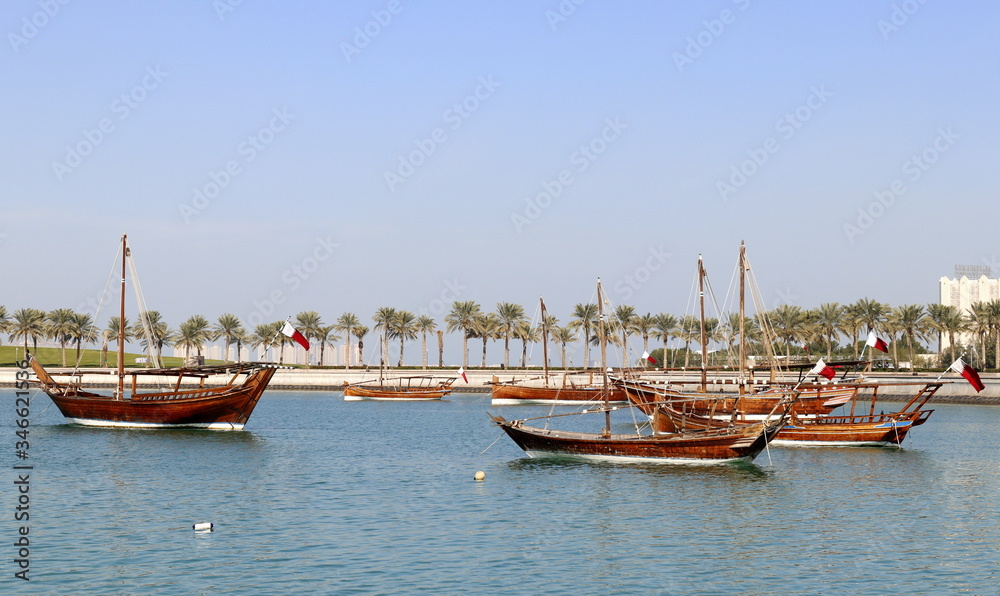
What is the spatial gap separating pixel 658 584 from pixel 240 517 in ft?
49.4

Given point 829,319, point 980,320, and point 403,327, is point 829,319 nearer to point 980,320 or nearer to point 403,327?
point 980,320

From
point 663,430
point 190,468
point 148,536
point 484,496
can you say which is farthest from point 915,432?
point 148,536

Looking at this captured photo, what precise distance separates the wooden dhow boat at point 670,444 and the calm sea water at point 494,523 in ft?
2.72

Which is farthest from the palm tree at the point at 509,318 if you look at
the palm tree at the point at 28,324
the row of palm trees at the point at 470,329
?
the palm tree at the point at 28,324

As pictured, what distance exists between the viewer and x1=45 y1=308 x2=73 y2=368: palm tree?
146 m

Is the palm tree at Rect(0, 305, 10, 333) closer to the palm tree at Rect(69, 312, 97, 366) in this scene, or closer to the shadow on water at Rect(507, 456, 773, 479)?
the palm tree at Rect(69, 312, 97, 366)

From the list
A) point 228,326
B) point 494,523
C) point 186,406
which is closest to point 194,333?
point 228,326

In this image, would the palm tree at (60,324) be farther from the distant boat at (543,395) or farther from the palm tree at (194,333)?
the distant boat at (543,395)

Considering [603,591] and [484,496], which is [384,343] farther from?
[603,591]

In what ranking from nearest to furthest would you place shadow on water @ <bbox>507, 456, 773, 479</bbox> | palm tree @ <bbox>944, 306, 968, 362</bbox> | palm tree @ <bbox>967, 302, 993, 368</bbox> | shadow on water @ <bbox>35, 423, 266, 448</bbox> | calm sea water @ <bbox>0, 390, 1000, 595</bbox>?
calm sea water @ <bbox>0, 390, 1000, 595</bbox> → shadow on water @ <bbox>507, 456, 773, 479</bbox> → shadow on water @ <bbox>35, 423, 266, 448</bbox> → palm tree @ <bbox>967, 302, 993, 368</bbox> → palm tree @ <bbox>944, 306, 968, 362</bbox>

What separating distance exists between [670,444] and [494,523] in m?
16.3

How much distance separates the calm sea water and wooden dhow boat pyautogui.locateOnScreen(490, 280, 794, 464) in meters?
0.83

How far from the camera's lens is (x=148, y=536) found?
2817 cm

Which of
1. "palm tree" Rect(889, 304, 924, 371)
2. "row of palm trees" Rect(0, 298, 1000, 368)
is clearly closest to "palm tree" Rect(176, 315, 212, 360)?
"row of palm trees" Rect(0, 298, 1000, 368)
